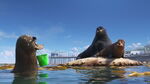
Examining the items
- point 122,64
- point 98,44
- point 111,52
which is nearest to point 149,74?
point 122,64

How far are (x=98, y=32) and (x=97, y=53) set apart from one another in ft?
8.77

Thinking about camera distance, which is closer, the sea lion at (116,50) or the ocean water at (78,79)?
the ocean water at (78,79)

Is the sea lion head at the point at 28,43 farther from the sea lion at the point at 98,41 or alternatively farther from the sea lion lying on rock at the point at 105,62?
the sea lion at the point at 98,41

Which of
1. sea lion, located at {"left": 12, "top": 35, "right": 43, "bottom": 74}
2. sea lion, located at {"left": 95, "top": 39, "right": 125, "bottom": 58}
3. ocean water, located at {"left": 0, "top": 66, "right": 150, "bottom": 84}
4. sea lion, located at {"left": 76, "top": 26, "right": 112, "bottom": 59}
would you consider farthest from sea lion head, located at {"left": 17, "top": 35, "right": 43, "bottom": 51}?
sea lion, located at {"left": 76, "top": 26, "right": 112, "bottom": 59}

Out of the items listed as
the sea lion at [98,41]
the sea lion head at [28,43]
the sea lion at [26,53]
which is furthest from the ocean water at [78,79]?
the sea lion at [98,41]

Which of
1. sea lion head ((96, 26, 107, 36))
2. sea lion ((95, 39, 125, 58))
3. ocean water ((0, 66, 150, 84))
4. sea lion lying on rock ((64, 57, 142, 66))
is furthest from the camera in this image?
sea lion head ((96, 26, 107, 36))

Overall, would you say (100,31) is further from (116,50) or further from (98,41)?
(116,50)

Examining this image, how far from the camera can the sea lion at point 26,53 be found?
10320 mm

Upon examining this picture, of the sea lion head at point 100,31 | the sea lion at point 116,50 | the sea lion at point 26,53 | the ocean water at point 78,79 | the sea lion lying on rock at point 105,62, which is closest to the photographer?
the ocean water at point 78,79

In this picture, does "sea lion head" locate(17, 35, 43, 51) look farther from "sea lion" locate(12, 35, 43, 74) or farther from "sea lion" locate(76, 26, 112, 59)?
"sea lion" locate(76, 26, 112, 59)

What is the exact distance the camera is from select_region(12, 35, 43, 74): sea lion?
33.9 feet

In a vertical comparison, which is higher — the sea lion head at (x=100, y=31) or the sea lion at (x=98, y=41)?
the sea lion head at (x=100, y=31)

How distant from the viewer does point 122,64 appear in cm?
1741

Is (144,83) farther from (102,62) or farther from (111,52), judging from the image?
(111,52)
